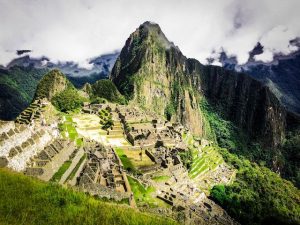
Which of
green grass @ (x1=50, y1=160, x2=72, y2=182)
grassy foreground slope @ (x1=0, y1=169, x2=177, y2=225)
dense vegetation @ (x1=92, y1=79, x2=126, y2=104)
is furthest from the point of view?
dense vegetation @ (x1=92, y1=79, x2=126, y2=104)

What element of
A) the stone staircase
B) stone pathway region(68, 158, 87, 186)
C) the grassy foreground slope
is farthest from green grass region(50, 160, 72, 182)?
the stone staircase

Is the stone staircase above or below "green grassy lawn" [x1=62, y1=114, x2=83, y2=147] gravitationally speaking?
above

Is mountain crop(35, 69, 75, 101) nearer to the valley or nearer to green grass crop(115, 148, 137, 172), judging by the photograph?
the valley

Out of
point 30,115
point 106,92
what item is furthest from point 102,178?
point 106,92

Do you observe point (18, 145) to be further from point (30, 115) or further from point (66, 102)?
point (66, 102)

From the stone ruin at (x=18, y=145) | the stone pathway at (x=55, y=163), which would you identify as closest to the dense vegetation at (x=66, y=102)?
the stone pathway at (x=55, y=163)

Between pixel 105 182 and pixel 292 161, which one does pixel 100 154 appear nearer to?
pixel 105 182

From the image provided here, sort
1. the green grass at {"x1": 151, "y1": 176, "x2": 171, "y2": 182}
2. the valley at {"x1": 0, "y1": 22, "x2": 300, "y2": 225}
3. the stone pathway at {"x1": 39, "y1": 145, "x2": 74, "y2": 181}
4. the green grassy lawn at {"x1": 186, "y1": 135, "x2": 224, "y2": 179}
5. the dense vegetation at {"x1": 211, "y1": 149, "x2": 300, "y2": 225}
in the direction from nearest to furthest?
the valley at {"x1": 0, "y1": 22, "x2": 300, "y2": 225}
the stone pathway at {"x1": 39, "y1": 145, "x2": 74, "y2": 181}
the green grass at {"x1": 151, "y1": 176, "x2": 171, "y2": 182}
the dense vegetation at {"x1": 211, "y1": 149, "x2": 300, "y2": 225}
the green grassy lawn at {"x1": 186, "y1": 135, "x2": 224, "y2": 179}
